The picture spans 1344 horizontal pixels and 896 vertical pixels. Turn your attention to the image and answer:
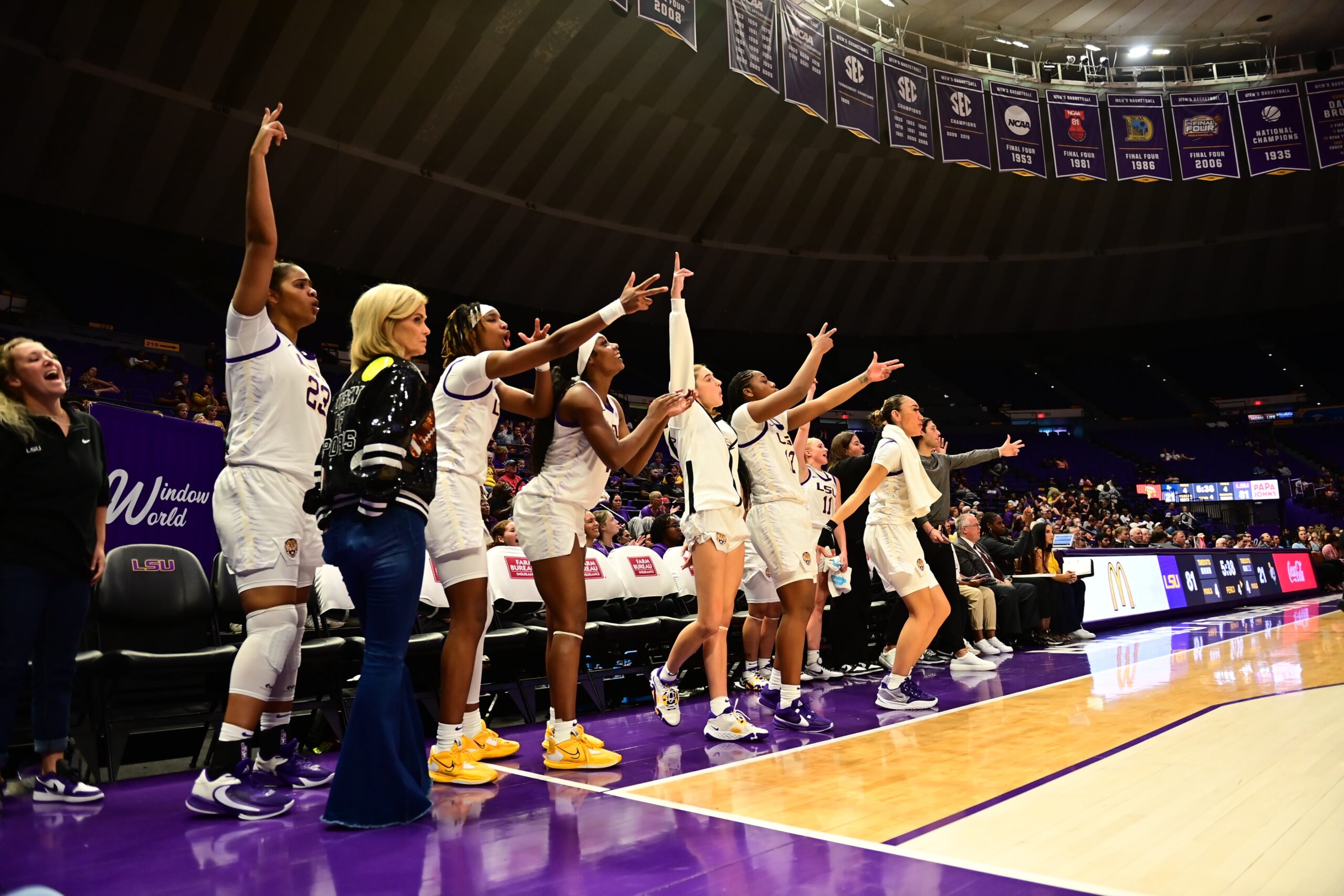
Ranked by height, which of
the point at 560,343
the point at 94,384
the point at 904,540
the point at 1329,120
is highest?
the point at 1329,120

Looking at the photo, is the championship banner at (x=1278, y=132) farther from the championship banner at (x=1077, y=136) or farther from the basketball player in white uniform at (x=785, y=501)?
the basketball player in white uniform at (x=785, y=501)

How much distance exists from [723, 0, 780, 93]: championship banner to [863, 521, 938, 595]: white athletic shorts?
852 cm

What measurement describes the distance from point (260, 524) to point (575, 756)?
4.76ft

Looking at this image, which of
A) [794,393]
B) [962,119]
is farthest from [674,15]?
[794,393]

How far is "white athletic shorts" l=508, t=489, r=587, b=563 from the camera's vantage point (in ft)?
11.3

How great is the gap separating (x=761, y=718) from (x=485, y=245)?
15642 mm

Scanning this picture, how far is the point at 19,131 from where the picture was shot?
44.1 ft

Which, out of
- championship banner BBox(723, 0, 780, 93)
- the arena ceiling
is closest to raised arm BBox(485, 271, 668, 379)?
championship banner BBox(723, 0, 780, 93)

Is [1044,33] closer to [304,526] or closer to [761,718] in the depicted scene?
[761,718]

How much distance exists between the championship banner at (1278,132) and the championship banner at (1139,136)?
4.55 ft

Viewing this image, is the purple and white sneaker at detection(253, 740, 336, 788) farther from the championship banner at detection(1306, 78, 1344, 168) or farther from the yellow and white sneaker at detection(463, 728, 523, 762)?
the championship banner at detection(1306, 78, 1344, 168)

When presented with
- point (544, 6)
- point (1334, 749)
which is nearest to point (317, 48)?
point (544, 6)

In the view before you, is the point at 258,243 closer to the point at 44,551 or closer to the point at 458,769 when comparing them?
the point at 44,551

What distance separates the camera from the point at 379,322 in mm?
2973
